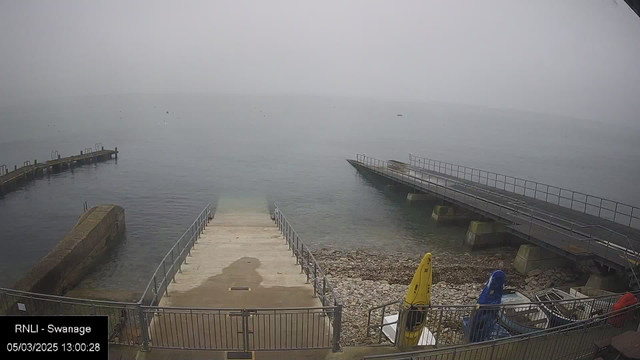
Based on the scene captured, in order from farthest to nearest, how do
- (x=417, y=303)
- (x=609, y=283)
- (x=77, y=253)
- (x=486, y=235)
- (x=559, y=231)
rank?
(x=486, y=235) < (x=77, y=253) < (x=559, y=231) < (x=609, y=283) < (x=417, y=303)

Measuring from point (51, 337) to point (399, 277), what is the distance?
15.5 metres

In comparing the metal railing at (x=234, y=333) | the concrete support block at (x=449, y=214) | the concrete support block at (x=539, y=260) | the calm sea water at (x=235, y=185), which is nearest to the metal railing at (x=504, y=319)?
the metal railing at (x=234, y=333)

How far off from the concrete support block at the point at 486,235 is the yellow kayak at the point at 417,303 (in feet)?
60.0

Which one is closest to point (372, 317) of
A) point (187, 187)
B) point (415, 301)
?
point (415, 301)

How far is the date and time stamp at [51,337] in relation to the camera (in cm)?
577

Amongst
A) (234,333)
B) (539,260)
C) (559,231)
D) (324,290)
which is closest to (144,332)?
(234,333)

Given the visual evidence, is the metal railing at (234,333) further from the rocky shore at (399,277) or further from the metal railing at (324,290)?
the rocky shore at (399,277)

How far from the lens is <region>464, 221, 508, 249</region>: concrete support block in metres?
25.0

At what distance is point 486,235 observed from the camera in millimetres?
25031

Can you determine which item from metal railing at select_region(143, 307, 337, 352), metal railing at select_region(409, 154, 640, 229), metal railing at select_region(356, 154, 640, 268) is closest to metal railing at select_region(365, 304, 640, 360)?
metal railing at select_region(143, 307, 337, 352)

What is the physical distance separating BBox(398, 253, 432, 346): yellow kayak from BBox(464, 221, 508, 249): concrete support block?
18275 millimetres

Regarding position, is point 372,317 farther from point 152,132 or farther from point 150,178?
point 152,132

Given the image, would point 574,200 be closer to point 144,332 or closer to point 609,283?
point 609,283

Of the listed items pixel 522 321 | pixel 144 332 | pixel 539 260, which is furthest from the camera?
pixel 539 260
